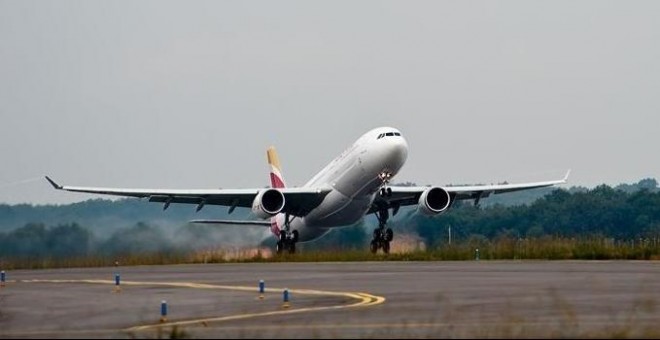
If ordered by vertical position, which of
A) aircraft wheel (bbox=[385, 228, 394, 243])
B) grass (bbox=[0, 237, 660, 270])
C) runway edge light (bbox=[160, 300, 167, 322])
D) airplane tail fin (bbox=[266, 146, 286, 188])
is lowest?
runway edge light (bbox=[160, 300, 167, 322])

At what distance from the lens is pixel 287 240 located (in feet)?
216

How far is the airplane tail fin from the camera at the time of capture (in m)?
77.6

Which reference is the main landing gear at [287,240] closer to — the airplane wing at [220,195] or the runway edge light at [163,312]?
the airplane wing at [220,195]

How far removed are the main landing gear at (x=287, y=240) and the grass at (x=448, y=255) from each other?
11.0 feet

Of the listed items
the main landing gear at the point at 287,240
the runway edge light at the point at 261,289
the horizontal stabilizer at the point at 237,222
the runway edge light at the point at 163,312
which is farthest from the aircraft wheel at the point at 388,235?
the runway edge light at the point at 163,312

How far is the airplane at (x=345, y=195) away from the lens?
199 feet

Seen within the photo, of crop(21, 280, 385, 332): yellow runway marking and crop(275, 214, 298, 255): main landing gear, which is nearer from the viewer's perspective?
crop(21, 280, 385, 332): yellow runway marking

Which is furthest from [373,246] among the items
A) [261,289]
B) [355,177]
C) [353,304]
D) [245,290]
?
[353,304]

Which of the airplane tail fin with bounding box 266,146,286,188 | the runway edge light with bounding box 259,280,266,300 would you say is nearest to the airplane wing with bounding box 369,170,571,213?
the airplane tail fin with bounding box 266,146,286,188

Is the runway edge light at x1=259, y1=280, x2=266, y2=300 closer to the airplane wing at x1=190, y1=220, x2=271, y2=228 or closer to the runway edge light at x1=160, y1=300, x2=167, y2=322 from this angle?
the runway edge light at x1=160, y1=300, x2=167, y2=322

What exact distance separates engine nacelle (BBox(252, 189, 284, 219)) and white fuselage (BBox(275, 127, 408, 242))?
278 cm

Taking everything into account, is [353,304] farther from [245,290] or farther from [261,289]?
[245,290]

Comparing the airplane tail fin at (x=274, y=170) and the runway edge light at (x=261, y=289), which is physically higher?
the airplane tail fin at (x=274, y=170)

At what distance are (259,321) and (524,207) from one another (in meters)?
66.0
